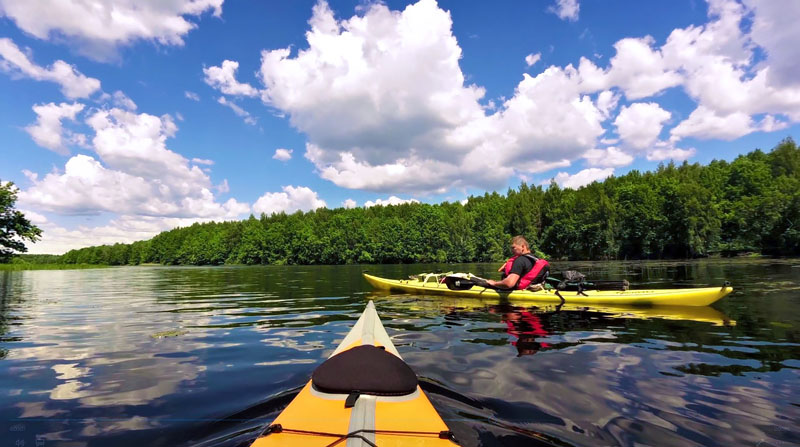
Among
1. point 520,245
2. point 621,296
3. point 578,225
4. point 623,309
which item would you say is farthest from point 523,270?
point 578,225

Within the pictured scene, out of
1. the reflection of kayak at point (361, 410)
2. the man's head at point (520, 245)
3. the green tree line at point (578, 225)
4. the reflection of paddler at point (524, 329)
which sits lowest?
the reflection of paddler at point (524, 329)

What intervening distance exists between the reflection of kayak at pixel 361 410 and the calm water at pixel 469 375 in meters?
0.75

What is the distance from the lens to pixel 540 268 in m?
11.3

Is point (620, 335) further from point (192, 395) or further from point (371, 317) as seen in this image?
point (192, 395)

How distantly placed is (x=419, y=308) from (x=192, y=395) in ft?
26.2

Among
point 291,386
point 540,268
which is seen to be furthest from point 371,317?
point 540,268

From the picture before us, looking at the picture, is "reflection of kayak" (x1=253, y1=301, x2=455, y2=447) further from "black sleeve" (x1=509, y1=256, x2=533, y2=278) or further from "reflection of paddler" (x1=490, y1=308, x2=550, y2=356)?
"black sleeve" (x1=509, y1=256, x2=533, y2=278)

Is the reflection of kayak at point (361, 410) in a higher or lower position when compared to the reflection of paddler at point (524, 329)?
higher

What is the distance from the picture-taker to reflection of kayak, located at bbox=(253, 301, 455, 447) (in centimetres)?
263

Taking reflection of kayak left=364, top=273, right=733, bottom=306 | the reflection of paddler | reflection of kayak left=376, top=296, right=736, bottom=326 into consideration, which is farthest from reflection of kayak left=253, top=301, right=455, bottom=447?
reflection of kayak left=364, top=273, right=733, bottom=306

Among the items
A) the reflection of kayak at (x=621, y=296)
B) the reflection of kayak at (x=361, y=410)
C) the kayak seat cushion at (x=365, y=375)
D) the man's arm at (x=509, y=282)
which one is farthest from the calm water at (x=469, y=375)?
the man's arm at (x=509, y=282)

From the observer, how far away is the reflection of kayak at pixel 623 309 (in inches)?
367

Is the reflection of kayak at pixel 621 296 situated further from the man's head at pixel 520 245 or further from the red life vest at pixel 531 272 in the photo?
the man's head at pixel 520 245

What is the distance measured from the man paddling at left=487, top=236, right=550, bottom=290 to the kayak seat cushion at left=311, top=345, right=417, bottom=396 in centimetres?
851
